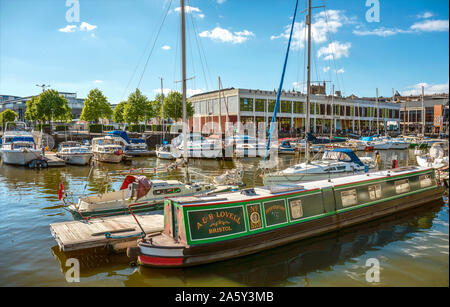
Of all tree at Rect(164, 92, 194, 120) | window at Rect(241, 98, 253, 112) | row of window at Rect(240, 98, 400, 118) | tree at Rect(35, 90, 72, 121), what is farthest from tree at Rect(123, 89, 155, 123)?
row of window at Rect(240, 98, 400, 118)

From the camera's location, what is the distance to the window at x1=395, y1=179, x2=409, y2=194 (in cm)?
1567

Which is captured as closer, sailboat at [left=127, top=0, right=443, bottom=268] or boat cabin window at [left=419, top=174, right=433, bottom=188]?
sailboat at [left=127, top=0, right=443, bottom=268]

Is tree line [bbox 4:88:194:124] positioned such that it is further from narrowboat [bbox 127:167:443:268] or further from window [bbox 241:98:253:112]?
narrowboat [bbox 127:167:443:268]

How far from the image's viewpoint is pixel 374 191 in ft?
47.8

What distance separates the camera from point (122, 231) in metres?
11.5

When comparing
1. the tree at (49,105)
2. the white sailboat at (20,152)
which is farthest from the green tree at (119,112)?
the white sailboat at (20,152)

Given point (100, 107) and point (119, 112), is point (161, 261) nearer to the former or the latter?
point (100, 107)

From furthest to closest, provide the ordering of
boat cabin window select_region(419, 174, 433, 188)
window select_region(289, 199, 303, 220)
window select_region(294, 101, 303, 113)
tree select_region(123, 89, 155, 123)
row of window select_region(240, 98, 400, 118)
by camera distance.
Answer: window select_region(294, 101, 303, 113) < row of window select_region(240, 98, 400, 118) < tree select_region(123, 89, 155, 123) < boat cabin window select_region(419, 174, 433, 188) < window select_region(289, 199, 303, 220)

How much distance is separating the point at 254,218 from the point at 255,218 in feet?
0.17

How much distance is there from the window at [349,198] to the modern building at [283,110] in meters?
47.0

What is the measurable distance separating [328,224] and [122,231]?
8372 mm

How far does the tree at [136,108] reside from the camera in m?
65.6

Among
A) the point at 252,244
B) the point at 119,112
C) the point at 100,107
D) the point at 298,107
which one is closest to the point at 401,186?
the point at 252,244

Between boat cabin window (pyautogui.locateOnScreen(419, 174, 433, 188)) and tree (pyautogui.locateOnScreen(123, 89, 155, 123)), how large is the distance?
188ft
